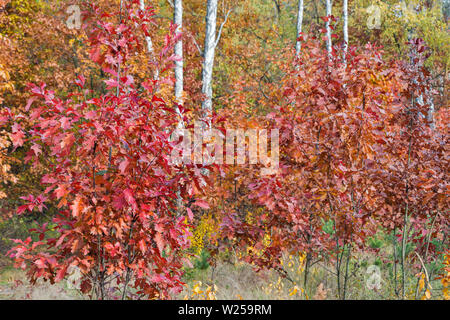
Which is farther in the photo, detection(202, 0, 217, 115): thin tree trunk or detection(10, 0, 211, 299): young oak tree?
detection(202, 0, 217, 115): thin tree trunk

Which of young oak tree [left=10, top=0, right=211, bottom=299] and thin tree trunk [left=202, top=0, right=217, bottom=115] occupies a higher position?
thin tree trunk [left=202, top=0, right=217, bottom=115]

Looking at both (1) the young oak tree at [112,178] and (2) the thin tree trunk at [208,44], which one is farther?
(2) the thin tree trunk at [208,44]

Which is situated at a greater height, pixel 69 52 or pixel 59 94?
pixel 69 52

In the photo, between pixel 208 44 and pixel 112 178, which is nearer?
pixel 112 178

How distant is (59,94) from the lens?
10750 millimetres

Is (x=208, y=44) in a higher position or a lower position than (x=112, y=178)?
higher

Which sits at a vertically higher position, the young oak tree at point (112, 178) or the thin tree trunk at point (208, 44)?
the thin tree trunk at point (208, 44)
